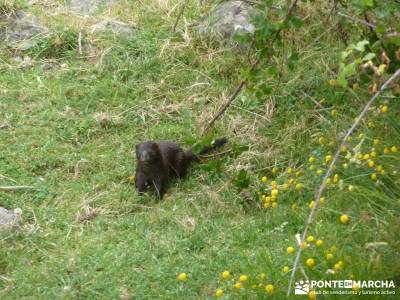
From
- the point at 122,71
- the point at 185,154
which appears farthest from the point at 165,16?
the point at 185,154

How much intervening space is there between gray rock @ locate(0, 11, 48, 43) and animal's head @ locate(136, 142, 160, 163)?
2.58 m

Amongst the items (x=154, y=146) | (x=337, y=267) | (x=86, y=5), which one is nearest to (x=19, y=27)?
(x=86, y=5)

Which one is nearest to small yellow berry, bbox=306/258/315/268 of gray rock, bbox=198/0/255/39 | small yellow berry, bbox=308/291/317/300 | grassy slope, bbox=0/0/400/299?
grassy slope, bbox=0/0/400/299

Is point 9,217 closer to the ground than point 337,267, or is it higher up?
closer to the ground

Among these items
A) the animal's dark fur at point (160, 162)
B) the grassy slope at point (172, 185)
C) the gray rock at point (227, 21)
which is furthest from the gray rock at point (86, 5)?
the animal's dark fur at point (160, 162)

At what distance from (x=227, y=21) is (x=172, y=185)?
221 cm

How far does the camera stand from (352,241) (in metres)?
3.93

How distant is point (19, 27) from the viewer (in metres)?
7.75

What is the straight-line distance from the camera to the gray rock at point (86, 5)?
8219 millimetres

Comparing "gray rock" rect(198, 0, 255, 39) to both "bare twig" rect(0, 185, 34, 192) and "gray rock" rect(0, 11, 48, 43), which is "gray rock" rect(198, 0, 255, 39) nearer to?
"gray rock" rect(0, 11, 48, 43)

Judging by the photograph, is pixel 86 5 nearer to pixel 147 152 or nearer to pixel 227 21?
pixel 227 21

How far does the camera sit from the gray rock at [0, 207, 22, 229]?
4.99 metres

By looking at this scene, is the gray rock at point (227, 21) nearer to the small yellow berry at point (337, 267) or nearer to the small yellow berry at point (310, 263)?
the small yellow berry at point (310, 263)

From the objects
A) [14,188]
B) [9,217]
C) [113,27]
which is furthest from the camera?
[113,27]
